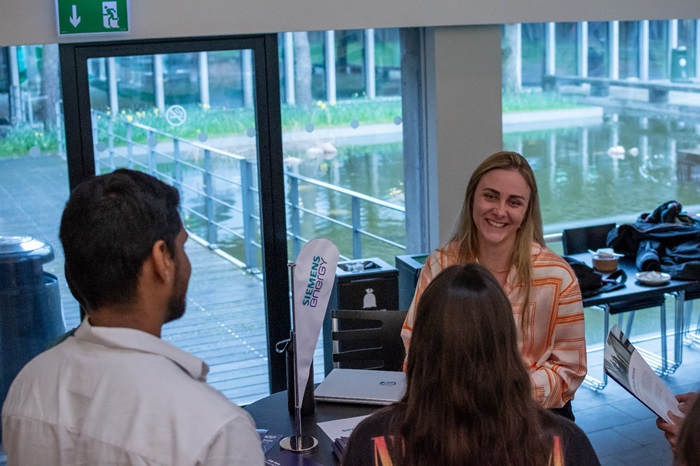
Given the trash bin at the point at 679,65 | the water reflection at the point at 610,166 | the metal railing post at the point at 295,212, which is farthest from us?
the trash bin at the point at 679,65

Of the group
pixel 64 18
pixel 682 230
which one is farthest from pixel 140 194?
pixel 682 230

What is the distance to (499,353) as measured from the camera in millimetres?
1841

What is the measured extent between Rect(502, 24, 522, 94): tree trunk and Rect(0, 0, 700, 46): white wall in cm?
54

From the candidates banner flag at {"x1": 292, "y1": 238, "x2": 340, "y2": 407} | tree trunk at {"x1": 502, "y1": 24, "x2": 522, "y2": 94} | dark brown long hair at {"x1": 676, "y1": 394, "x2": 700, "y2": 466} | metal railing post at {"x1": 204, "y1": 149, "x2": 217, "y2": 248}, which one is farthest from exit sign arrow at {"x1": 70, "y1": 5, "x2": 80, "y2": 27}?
dark brown long hair at {"x1": 676, "y1": 394, "x2": 700, "y2": 466}

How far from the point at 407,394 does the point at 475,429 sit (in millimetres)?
174

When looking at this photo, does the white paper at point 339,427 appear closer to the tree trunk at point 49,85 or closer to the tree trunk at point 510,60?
the tree trunk at point 49,85

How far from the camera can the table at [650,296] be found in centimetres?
506

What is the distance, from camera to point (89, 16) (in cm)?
444


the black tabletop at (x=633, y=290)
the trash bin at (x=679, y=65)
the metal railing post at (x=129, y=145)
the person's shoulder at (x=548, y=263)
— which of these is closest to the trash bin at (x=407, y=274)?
the black tabletop at (x=633, y=290)

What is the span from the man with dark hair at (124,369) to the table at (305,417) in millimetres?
1435

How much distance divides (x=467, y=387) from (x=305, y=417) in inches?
57.3

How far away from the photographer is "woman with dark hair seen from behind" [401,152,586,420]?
9.91 ft

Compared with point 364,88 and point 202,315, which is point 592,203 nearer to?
point 364,88

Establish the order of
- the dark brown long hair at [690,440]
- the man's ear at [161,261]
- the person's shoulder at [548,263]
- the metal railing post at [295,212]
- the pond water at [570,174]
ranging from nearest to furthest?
the dark brown long hair at [690,440] → the man's ear at [161,261] → the person's shoulder at [548,263] → the metal railing post at [295,212] → the pond water at [570,174]
